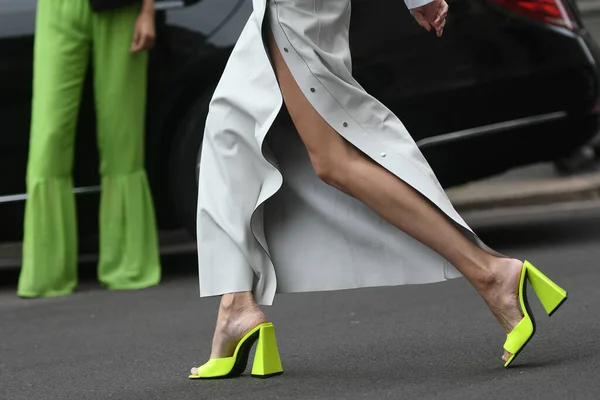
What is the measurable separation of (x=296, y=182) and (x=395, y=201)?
32 centimetres

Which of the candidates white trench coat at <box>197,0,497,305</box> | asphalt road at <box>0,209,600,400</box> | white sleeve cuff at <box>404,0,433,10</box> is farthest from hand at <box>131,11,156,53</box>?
white sleeve cuff at <box>404,0,433,10</box>

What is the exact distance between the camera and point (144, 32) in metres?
5.27

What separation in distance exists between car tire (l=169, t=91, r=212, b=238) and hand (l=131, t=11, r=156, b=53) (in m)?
0.40

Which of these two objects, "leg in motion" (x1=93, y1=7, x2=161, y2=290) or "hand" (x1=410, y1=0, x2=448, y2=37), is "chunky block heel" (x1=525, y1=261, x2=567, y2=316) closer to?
"hand" (x1=410, y1=0, x2=448, y2=37)

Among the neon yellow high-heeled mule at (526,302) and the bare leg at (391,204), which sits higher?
the bare leg at (391,204)

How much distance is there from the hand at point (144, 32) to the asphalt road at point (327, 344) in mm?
978

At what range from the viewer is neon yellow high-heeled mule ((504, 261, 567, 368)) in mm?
3303

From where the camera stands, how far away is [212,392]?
11.2 feet

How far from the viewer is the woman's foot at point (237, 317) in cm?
347

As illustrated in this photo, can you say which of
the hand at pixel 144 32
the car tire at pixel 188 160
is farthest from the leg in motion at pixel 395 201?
the car tire at pixel 188 160

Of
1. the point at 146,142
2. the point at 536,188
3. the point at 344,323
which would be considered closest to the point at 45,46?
the point at 146,142

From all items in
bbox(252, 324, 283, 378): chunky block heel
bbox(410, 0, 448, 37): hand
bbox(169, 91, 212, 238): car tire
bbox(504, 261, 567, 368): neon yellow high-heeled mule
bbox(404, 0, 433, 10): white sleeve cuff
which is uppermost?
bbox(404, 0, 433, 10): white sleeve cuff

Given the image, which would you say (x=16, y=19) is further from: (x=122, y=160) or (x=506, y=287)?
(x=506, y=287)

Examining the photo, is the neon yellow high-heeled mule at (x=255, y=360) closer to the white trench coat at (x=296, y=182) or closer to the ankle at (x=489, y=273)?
the white trench coat at (x=296, y=182)
